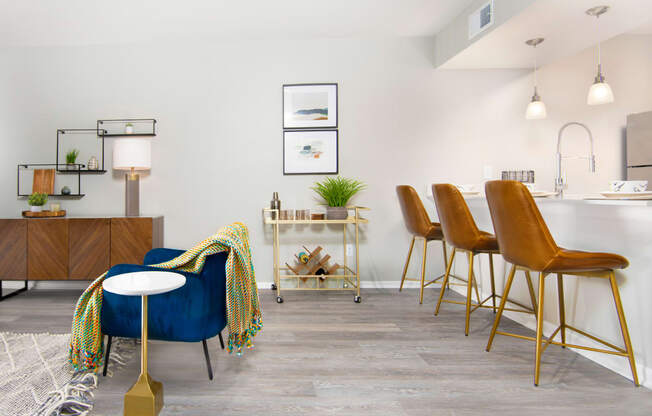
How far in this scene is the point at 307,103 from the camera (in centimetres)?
383

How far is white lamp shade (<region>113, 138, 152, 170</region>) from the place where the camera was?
3541 mm

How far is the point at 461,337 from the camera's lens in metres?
2.45

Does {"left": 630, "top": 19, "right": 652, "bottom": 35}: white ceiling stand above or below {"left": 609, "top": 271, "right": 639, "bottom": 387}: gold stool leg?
above

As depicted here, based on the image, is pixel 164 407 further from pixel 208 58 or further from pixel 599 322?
pixel 208 58

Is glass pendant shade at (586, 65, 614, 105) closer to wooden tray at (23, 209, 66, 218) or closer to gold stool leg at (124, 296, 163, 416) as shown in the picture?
gold stool leg at (124, 296, 163, 416)

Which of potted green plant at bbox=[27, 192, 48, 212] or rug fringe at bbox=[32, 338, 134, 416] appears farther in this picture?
potted green plant at bbox=[27, 192, 48, 212]

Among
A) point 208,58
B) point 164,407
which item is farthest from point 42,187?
point 164,407

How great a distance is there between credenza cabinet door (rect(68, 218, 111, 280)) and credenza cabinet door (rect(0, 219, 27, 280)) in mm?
414

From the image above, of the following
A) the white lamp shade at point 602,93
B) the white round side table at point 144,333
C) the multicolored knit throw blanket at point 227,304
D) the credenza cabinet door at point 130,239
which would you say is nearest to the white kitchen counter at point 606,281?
the white lamp shade at point 602,93

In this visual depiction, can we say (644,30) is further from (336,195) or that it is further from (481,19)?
(336,195)

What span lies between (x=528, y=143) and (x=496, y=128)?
14.3 inches

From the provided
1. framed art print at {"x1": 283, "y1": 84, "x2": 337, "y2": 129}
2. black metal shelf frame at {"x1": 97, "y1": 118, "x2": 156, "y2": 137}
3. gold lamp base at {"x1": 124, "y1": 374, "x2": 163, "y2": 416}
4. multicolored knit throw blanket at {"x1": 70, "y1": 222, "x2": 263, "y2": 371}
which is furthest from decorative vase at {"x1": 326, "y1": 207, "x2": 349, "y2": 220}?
gold lamp base at {"x1": 124, "y1": 374, "x2": 163, "y2": 416}

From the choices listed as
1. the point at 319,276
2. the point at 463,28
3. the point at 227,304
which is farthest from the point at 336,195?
the point at 227,304

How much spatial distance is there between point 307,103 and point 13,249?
3.02 m
